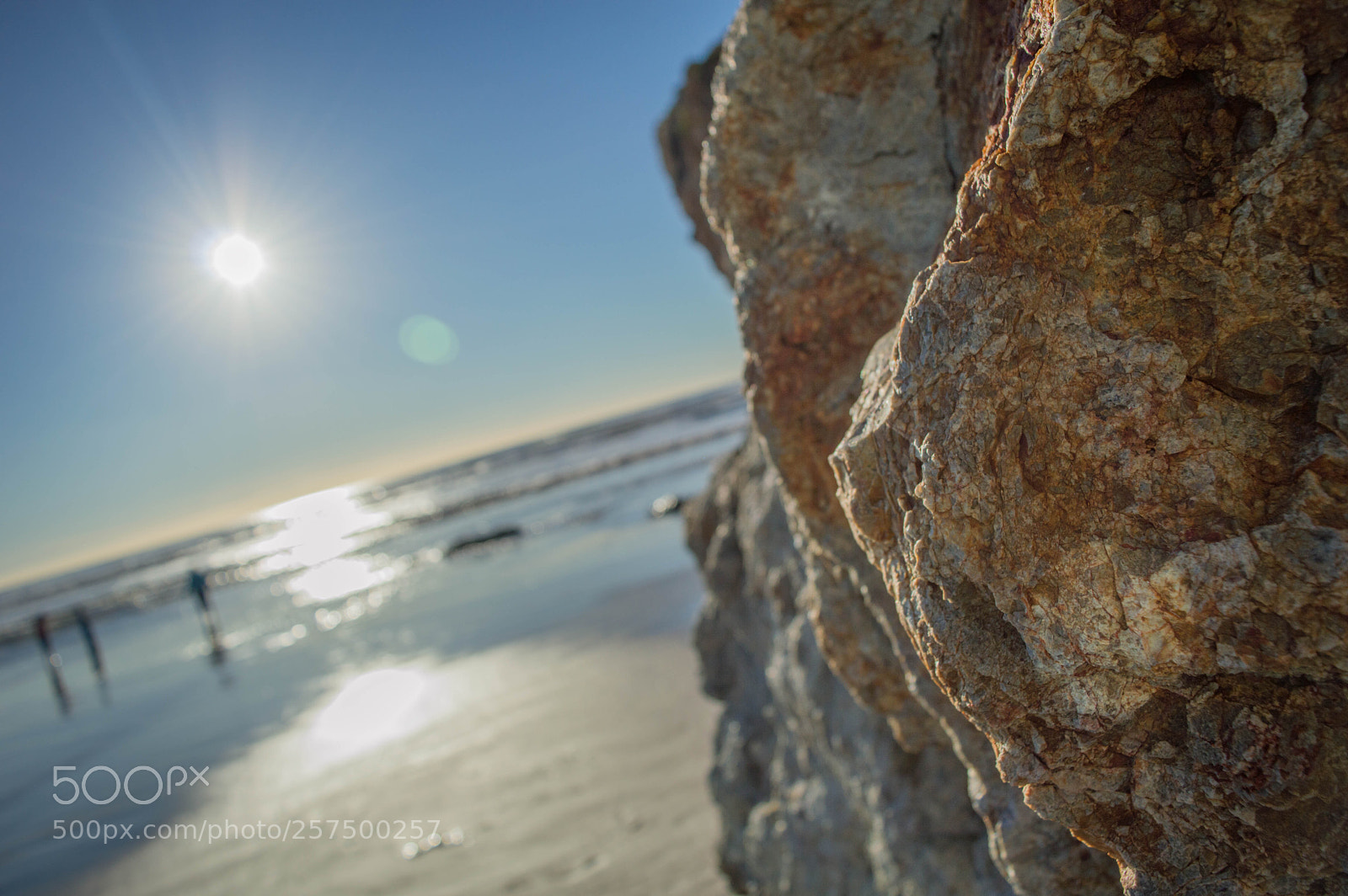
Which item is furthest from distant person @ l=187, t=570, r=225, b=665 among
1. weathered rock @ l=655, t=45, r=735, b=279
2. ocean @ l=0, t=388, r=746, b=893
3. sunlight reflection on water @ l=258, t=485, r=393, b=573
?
sunlight reflection on water @ l=258, t=485, r=393, b=573

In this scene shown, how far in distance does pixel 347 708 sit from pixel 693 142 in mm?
→ 8417

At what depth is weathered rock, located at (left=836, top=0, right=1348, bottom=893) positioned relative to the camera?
117 cm

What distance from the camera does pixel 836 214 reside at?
2.45 m

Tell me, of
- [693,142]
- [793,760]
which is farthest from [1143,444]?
[693,142]

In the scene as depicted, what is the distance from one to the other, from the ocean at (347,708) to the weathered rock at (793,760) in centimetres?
98

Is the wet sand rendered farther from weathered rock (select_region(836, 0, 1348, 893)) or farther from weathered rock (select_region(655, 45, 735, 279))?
weathered rock (select_region(655, 45, 735, 279))

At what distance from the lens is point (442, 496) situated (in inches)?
1953

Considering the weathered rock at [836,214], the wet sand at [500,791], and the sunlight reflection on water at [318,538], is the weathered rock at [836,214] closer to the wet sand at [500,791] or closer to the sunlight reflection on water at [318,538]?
the wet sand at [500,791]

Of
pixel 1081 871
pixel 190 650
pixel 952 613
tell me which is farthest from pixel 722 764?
pixel 190 650

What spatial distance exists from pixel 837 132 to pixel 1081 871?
2483 mm

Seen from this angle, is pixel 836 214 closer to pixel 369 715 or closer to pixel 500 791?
pixel 500 791

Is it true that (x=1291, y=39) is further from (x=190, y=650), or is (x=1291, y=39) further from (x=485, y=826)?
(x=190, y=650)

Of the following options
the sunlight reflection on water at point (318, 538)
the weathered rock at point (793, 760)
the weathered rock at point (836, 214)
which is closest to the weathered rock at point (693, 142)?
the weathered rock at point (793, 760)

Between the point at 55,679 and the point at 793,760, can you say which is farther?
the point at 55,679
